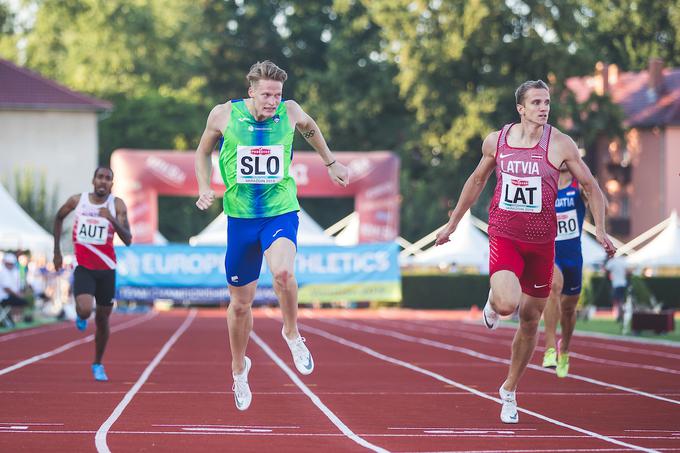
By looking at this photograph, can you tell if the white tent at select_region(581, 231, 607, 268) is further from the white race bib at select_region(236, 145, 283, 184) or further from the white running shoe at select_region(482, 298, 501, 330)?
the white race bib at select_region(236, 145, 283, 184)

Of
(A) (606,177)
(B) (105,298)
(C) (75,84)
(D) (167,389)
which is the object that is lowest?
(D) (167,389)

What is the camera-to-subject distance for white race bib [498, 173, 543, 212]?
382 inches

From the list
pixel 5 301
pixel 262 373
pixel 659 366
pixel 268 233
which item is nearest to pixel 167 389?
pixel 262 373

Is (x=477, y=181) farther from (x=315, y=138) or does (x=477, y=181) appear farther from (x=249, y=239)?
(x=249, y=239)

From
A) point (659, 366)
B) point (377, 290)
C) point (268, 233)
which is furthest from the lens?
point (377, 290)

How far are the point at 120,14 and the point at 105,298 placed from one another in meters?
65.7

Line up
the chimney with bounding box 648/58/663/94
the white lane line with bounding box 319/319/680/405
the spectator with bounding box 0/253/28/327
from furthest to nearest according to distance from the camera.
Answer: the chimney with bounding box 648/58/663/94 → the spectator with bounding box 0/253/28/327 → the white lane line with bounding box 319/319/680/405

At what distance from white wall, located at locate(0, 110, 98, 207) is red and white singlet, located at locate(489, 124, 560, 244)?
168 feet

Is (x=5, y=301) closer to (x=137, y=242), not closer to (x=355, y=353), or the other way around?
(x=355, y=353)

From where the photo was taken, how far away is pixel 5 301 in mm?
27438

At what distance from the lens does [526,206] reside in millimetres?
9734

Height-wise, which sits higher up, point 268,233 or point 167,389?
point 268,233

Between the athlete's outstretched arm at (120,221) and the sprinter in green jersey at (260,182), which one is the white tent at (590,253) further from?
the sprinter in green jersey at (260,182)

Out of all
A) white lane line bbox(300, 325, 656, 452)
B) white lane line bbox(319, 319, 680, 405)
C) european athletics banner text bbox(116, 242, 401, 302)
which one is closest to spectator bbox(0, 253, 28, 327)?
white lane line bbox(300, 325, 656, 452)
